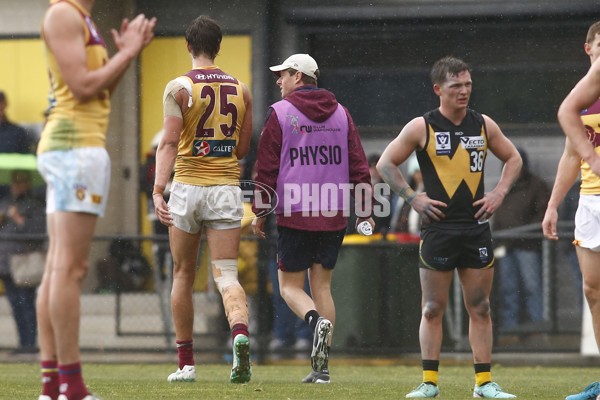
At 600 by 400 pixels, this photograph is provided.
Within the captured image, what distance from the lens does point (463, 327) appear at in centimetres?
955

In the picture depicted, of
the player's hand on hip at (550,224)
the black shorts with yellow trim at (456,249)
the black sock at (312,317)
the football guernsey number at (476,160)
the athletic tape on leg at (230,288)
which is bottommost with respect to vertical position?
the black sock at (312,317)

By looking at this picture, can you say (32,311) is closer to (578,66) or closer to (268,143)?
(268,143)

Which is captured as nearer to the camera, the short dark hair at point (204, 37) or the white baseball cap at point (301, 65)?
the short dark hair at point (204, 37)

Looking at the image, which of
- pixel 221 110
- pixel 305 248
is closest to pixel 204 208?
pixel 221 110

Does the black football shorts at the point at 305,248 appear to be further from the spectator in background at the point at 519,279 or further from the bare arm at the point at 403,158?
the spectator in background at the point at 519,279

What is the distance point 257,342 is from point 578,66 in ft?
13.4

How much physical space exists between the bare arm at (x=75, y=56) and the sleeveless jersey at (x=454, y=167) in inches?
80.6

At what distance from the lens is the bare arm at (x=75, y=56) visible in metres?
4.23

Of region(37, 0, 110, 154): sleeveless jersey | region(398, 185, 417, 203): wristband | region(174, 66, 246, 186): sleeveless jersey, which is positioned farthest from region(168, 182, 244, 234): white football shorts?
region(37, 0, 110, 154): sleeveless jersey

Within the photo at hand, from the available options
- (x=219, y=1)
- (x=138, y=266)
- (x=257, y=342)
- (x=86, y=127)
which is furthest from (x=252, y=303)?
(x=86, y=127)

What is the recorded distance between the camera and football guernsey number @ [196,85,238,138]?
6.36 metres

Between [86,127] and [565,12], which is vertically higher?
[565,12]

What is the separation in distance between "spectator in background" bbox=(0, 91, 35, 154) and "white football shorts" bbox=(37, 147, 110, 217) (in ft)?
21.9

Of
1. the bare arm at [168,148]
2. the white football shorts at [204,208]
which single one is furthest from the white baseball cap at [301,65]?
the white football shorts at [204,208]
